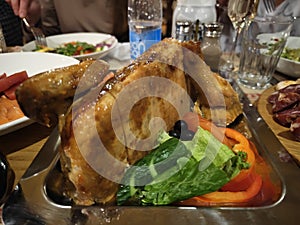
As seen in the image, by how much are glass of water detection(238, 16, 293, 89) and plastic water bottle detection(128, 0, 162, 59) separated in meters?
0.52

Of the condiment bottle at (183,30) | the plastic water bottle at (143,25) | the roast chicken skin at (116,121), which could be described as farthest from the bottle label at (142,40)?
the roast chicken skin at (116,121)

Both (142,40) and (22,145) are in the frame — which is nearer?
(22,145)

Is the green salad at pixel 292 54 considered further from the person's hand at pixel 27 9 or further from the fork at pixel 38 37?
the person's hand at pixel 27 9

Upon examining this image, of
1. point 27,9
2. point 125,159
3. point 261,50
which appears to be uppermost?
point 27,9

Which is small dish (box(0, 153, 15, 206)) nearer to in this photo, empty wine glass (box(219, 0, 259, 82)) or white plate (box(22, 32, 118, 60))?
empty wine glass (box(219, 0, 259, 82))

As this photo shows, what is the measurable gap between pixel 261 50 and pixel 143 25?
0.69m

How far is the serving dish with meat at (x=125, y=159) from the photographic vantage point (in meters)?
0.74

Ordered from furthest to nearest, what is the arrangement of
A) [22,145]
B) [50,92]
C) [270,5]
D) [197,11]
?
[270,5] < [197,11] < [22,145] < [50,92]

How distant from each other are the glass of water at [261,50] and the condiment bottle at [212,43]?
5.5 inches

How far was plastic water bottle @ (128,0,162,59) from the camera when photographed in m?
1.77

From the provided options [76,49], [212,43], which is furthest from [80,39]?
[212,43]

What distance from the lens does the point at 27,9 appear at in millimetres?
2314

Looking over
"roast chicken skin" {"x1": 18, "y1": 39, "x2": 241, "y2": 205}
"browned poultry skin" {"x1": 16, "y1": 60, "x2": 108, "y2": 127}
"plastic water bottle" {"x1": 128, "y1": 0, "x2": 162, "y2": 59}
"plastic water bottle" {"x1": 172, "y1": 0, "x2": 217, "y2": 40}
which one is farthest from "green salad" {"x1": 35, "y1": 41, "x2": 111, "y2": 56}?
"browned poultry skin" {"x1": 16, "y1": 60, "x2": 108, "y2": 127}

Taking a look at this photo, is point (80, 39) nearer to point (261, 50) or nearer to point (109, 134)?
point (261, 50)
